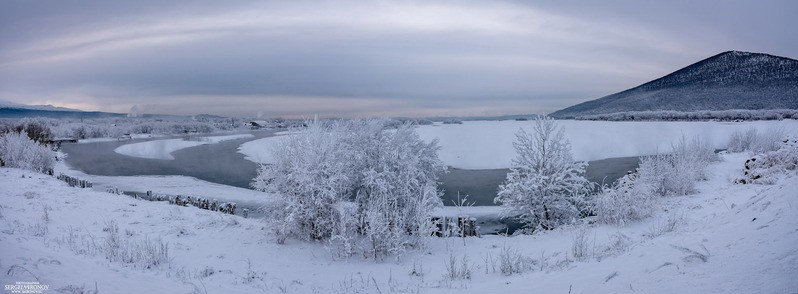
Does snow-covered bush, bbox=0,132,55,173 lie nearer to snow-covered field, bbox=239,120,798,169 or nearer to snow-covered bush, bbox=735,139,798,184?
snow-covered field, bbox=239,120,798,169

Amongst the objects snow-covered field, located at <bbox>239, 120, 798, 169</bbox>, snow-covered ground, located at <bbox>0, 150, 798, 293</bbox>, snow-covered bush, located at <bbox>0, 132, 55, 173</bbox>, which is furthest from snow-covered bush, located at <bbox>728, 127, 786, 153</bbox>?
snow-covered bush, located at <bbox>0, 132, 55, 173</bbox>

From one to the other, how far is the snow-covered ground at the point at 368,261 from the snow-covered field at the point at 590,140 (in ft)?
64.7

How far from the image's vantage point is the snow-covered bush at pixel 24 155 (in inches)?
1005

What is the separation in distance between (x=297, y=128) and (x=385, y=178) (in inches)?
133

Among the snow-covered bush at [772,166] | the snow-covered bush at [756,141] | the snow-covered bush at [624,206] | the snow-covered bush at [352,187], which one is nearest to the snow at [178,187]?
the snow-covered bush at [352,187]

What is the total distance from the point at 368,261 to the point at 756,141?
33723mm

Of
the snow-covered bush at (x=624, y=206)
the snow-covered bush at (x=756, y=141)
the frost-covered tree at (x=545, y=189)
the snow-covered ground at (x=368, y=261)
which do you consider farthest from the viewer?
the snow-covered bush at (x=756, y=141)

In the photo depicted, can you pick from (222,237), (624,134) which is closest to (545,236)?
(222,237)

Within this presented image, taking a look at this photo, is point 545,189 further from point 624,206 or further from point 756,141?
point 756,141

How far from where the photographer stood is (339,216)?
40.9 ft

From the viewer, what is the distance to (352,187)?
46.4 feet

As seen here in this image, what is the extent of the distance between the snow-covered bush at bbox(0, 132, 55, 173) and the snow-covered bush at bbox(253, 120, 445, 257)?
21248 millimetres

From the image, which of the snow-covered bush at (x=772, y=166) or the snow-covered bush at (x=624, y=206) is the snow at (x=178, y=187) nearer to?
the snow-covered bush at (x=624, y=206)

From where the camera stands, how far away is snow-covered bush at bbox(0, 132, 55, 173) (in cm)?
2552
